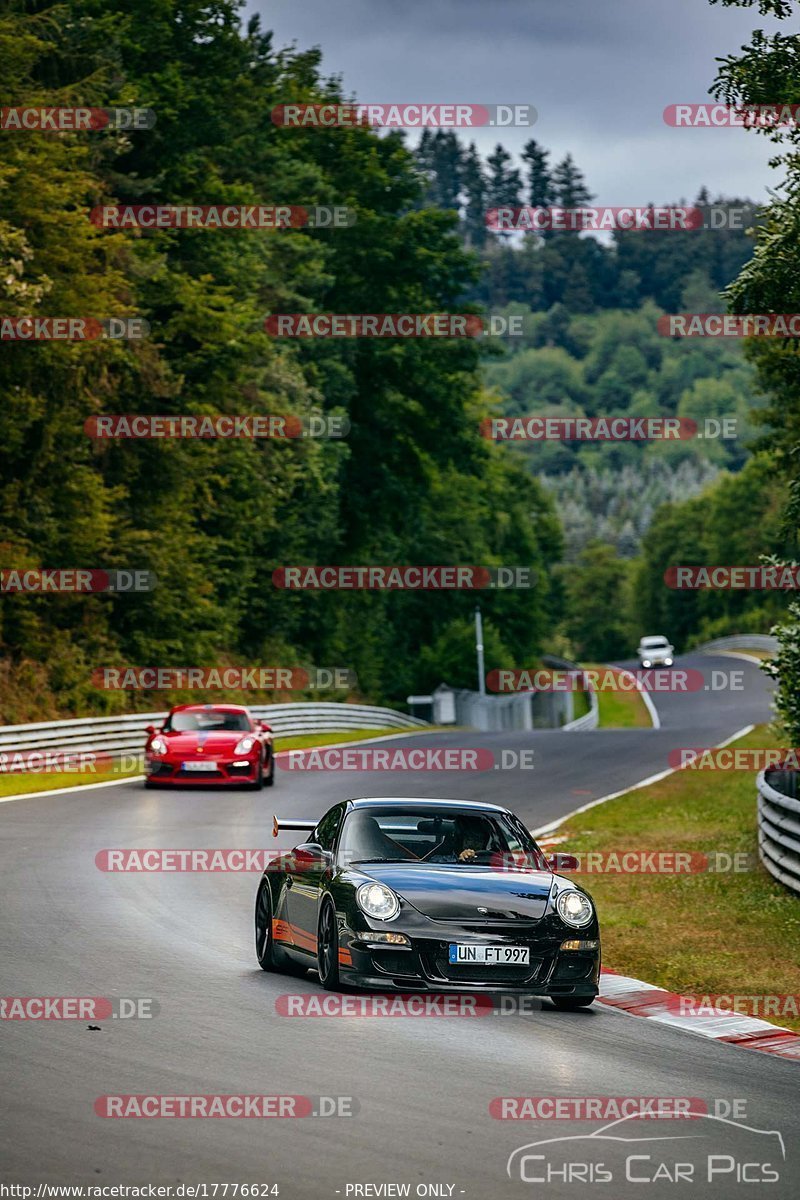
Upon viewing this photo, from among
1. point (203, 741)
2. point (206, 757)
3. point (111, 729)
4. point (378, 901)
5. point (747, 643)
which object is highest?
point (378, 901)

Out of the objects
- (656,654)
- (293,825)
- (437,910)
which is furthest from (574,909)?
(656,654)

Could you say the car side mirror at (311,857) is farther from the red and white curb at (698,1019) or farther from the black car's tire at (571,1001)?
the red and white curb at (698,1019)

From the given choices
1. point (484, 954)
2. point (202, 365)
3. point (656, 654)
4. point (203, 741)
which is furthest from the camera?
point (656, 654)

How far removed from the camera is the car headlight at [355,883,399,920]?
10.9m

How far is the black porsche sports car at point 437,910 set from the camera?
1079 cm

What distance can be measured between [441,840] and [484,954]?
1.45 meters

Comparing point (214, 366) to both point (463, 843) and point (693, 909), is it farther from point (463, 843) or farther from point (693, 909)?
point (463, 843)

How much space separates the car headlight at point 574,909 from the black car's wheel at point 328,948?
1.35m

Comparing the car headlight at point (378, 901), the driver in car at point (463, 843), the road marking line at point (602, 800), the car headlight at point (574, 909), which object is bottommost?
the road marking line at point (602, 800)

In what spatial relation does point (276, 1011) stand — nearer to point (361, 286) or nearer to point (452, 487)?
point (361, 286)

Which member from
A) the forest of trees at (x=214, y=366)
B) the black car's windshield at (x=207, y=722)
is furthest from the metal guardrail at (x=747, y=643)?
the black car's windshield at (x=207, y=722)

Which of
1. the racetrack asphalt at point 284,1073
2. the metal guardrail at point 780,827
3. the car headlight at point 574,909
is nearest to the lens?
the racetrack asphalt at point 284,1073

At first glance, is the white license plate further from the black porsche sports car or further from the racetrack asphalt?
the racetrack asphalt

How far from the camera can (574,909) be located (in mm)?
11133
